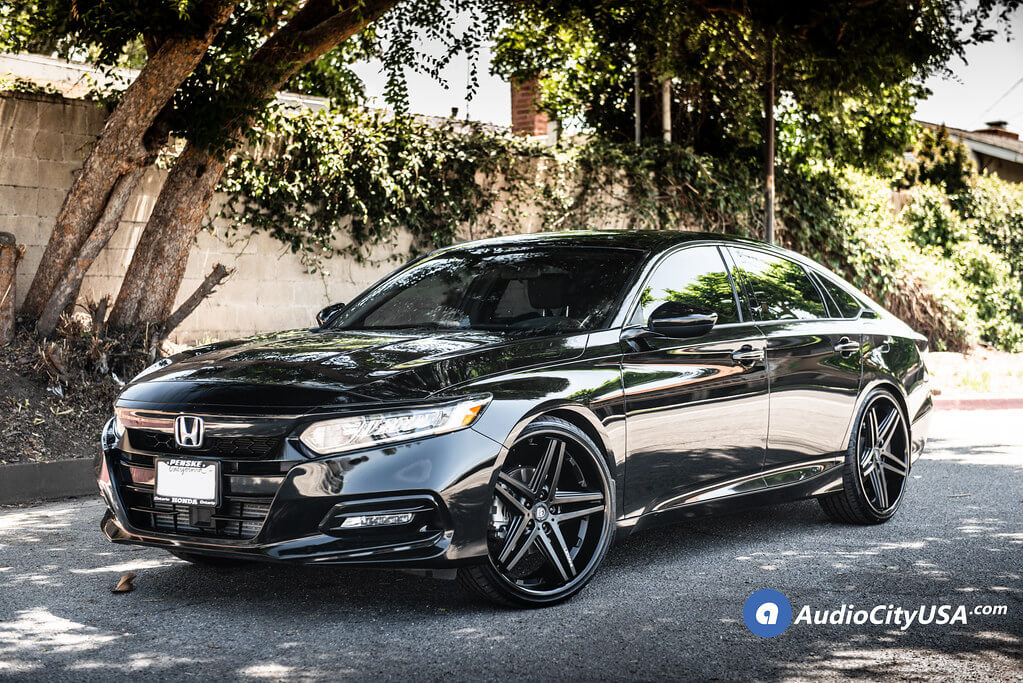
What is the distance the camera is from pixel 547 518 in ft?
15.4

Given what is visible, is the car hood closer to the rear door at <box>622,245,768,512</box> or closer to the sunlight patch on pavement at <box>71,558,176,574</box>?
the rear door at <box>622,245,768,512</box>

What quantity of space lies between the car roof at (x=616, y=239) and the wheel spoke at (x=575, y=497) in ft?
4.37

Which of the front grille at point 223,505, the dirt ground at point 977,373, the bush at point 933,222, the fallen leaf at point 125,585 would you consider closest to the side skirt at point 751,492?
the front grille at point 223,505

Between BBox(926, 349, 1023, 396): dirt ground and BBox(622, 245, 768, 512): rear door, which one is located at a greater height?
BBox(622, 245, 768, 512): rear door

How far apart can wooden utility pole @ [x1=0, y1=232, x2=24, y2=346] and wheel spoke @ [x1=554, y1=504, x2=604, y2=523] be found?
6.56 meters

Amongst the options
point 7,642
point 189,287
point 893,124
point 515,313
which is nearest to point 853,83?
point 893,124

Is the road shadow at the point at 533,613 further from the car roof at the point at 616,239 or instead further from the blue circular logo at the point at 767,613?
the car roof at the point at 616,239

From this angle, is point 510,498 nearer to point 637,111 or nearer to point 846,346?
point 846,346

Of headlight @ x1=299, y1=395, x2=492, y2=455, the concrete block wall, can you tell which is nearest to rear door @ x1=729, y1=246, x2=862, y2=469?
headlight @ x1=299, y1=395, x2=492, y2=455

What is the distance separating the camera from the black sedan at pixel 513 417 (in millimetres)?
4246

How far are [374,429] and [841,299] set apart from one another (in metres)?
3.56

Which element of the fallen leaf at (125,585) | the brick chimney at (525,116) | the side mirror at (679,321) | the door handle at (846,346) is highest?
the brick chimney at (525,116)

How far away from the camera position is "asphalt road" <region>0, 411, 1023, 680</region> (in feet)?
13.1

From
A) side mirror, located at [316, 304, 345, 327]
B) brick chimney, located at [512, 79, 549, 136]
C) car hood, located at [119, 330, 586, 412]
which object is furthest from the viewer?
brick chimney, located at [512, 79, 549, 136]
